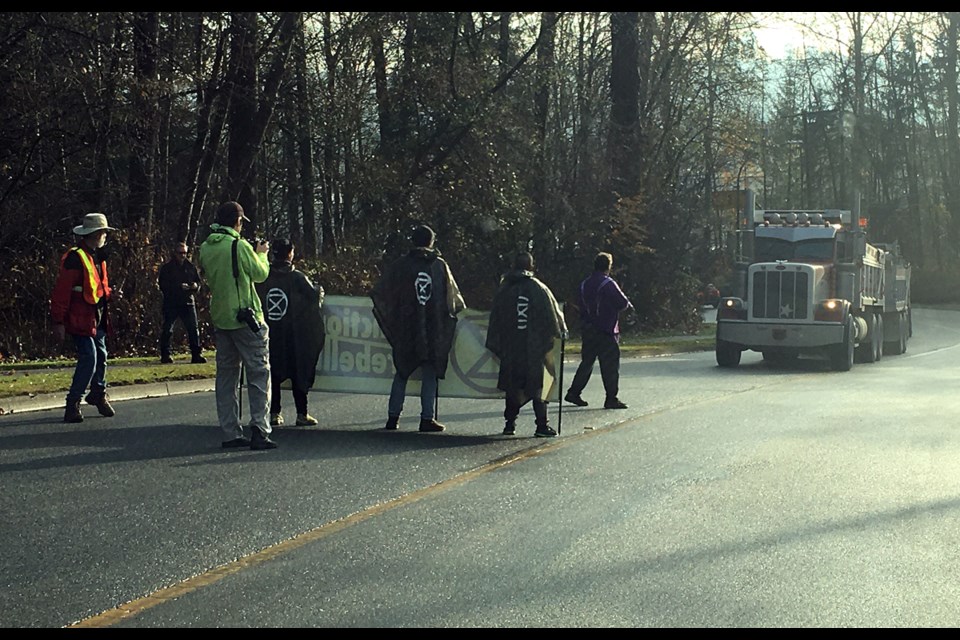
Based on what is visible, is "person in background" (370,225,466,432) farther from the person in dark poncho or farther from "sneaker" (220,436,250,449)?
"sneaker" (220,436,250,449)

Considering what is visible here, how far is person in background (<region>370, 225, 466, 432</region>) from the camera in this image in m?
12.9

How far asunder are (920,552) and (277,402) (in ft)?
25.4

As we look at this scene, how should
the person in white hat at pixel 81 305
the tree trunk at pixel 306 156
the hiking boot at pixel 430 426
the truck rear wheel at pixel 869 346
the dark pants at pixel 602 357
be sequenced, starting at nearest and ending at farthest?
1. the hiking boot at pixel 430 426
2. the person in white hat at pixel 81 305
3. the dark pants at pixel 602 357
4. the truck rear wheel at pixel 869 346
5. the tree trunk at pixel 306 156

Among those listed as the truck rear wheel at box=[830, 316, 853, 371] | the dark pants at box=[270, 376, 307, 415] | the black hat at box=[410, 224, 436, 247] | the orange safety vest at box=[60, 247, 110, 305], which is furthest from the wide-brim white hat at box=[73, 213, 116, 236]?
the truck rear wheel at box=[830, 316, 853, 371]

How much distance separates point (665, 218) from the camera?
39.9m

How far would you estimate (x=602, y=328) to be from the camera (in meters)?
16.2

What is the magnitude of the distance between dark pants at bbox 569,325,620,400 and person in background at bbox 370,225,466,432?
348cm

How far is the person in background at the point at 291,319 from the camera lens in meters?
13.2

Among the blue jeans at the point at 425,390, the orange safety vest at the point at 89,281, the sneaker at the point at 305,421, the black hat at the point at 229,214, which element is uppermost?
the black hat at the point at 229,214

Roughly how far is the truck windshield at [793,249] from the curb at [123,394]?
41.0ft

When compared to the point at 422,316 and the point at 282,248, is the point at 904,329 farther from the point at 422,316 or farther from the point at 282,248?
the point at 282,248

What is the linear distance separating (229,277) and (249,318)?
40 centimetres

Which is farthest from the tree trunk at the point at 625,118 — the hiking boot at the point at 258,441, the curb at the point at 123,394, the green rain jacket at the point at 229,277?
the hiking boot at the point at 258,441

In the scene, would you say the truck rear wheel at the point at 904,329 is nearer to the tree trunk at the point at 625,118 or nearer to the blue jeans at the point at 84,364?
the tree trunk at the point at 625,118
